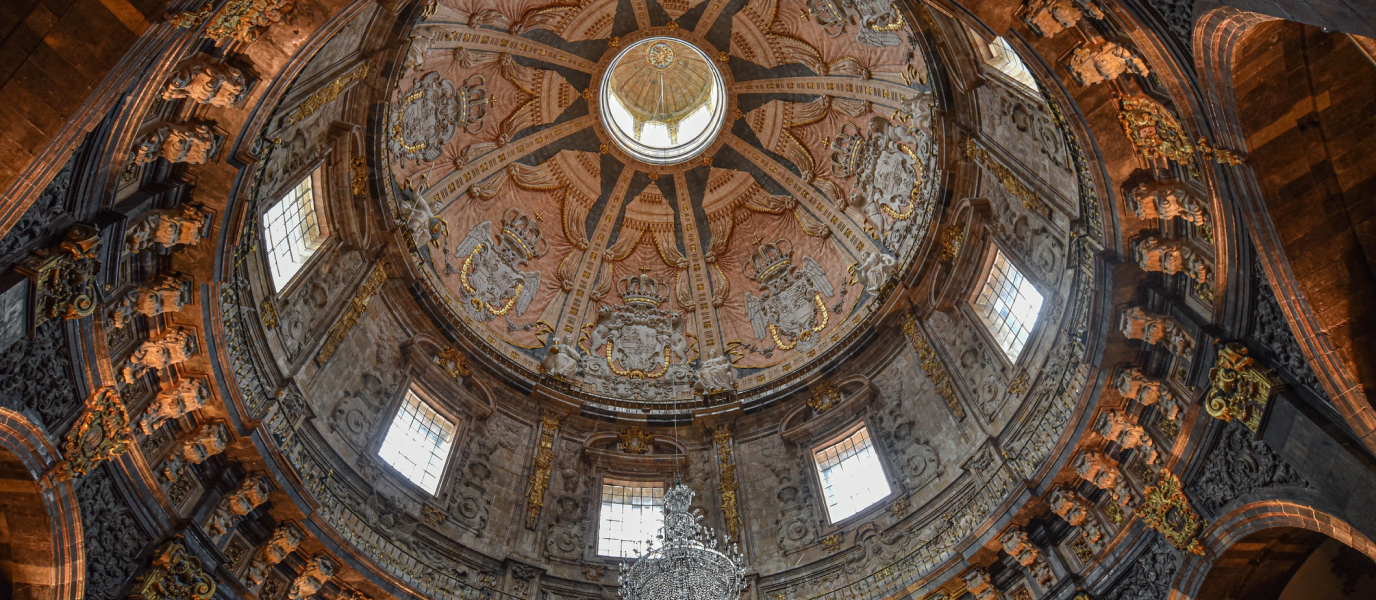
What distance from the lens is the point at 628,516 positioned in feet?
62.0

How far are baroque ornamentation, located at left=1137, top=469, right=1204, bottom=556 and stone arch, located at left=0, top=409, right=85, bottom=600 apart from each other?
44.6 feet

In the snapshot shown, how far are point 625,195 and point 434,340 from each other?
810cm

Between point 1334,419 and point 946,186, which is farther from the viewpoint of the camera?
point 946,186

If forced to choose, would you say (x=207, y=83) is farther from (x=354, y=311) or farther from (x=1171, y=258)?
(x=1171, y=258)

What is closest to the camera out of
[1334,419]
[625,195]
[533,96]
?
[1334,419]

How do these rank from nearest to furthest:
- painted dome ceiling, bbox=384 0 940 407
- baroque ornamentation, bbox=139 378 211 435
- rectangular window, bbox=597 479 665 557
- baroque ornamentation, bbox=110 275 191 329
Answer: baroque ornamentation, bbox=110 275 191 329 → baroque ornamentation, bbox=139 378 211 435 → rectangular window, bbox=597 479 665 557 → painted dome ceiling, bbox=384 0 940 407

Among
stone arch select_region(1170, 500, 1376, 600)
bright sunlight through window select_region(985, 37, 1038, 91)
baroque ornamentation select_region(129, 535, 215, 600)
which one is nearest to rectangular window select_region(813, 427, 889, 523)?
stone arch select_region(1170, 500, 1376, 600)

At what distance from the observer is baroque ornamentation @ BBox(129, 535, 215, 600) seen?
412 inches

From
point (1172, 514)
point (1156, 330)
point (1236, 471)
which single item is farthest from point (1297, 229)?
point (1172, 514)

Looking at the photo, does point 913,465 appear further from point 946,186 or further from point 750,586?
point 946,186

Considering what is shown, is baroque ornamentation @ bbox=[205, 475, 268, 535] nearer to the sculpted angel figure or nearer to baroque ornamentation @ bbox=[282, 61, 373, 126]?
baroque ornamentation @ bbox=[282, 61, 373, 126]

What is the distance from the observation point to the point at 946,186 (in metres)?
18.0

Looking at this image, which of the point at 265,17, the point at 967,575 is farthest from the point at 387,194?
the point at 967,575

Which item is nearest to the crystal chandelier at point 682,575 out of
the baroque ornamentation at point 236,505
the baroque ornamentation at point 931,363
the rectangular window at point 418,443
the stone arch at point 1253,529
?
the rectangular window at point 418,443
